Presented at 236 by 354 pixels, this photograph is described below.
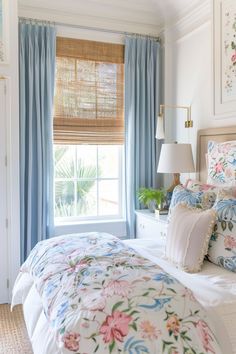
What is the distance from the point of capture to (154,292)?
1307 millimetres

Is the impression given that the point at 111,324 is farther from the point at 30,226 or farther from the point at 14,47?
the point at 14,47

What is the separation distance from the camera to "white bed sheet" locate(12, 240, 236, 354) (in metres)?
1.33

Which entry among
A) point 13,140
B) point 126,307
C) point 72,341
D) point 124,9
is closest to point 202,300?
point 126,307

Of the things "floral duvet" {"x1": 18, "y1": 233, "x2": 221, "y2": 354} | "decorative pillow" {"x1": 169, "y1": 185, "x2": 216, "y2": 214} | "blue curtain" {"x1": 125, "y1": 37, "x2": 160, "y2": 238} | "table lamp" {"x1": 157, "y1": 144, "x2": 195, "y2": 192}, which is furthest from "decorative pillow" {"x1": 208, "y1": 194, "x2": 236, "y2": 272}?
"blue curtain" {"x1": 125, "y1": 37, "x2": 160, "y2": 238}

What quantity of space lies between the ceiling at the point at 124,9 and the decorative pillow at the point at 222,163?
1473 mm

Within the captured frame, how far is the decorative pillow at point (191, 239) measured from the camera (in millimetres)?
1847

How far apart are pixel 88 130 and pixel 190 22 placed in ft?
4.64

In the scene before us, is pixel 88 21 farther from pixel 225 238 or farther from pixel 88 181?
pixel 225 238

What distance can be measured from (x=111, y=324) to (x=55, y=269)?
1.90 ft

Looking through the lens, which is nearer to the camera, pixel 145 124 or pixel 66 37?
pixel 66 37

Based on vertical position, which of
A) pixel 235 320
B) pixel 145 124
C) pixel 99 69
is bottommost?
pixel 235 320

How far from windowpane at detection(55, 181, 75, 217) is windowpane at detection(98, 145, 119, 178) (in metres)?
0.37

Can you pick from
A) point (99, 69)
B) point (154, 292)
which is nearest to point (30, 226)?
point (99, 69)

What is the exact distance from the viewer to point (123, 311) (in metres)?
1.22
